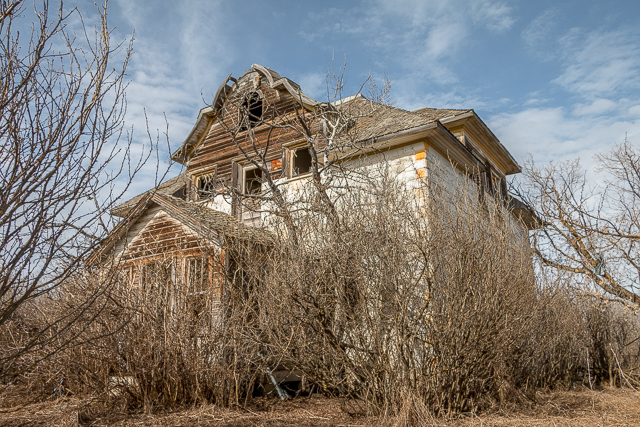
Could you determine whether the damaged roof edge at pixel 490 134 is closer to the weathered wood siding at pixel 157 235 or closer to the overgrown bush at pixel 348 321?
the overgrown bush at pixel 348 321

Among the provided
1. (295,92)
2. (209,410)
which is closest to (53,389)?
Answer: (209,410)

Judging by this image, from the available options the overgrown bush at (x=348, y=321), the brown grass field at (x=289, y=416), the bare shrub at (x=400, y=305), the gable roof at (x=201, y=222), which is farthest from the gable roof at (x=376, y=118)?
the brown grass field at (x=289, y=416)

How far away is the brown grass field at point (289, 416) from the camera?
19.1 feet

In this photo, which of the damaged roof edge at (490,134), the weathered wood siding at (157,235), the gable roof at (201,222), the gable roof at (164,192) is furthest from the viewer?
the gable roof at (164,192)

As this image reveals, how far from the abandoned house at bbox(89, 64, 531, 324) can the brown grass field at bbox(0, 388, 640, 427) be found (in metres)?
1.86

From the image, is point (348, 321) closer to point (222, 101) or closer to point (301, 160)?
point (301, 160)

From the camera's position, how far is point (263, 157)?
32.8ft

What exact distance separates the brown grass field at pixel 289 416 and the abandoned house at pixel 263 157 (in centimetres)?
186

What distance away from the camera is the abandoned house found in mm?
8859

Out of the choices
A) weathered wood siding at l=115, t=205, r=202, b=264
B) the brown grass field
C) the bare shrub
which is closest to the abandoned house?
weathered wood siding at l=115, t=205, r=202, b=264

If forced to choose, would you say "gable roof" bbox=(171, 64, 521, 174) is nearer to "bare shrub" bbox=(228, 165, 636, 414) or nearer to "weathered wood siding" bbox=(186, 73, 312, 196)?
"weathered wood siding" bbox=(186, 73, 312, 196)

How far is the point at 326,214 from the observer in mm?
6992

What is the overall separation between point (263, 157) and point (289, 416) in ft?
17.7

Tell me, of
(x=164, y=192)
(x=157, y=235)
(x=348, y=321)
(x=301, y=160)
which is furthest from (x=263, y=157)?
(x=164, y=192)
